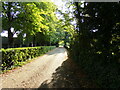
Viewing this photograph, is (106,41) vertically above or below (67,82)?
above

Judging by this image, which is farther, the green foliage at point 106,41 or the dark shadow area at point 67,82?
the dark shadow area at point 67,82

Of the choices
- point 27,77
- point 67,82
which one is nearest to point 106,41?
point 67,82

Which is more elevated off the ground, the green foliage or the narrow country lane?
the green foliage

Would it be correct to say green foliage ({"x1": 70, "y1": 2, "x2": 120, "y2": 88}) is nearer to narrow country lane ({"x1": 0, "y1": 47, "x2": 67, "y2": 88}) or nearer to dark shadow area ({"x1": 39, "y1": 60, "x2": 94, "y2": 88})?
dark shadow area ({"x1": 39, "y1": 60, "x2": 94, "y2": 88})

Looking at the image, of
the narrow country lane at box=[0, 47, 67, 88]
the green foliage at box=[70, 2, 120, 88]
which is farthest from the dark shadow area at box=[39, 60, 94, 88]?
the green foliage at box=[70, 2, 120, 88]

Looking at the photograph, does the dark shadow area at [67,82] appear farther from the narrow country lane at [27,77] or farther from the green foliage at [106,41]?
the green foliage at [106,41]

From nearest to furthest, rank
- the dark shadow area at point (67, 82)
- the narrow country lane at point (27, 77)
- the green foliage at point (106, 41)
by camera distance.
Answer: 1. the green foliage at point (106, 41)
2. the dark shadow area at point (67, 82)
3. the narrow country lane at point (27, 77)

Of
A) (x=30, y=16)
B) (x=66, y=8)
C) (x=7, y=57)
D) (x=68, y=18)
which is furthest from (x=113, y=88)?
(x=30, y=16)

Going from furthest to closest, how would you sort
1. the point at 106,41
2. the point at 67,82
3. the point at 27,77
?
the point at 27,77 < the point at 67,82 < the point at 106,41

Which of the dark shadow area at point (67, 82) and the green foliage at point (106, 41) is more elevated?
the green foliage at point (106, 41)

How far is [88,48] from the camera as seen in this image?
5242mm

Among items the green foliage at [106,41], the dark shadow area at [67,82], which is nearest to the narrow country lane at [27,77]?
the dark shadow area at [67,82]

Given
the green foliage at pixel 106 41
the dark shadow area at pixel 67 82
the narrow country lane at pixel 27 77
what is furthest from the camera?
the narrow country lane at pixel 27 77

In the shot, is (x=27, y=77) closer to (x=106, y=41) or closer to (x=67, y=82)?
(x=67, y=82)
